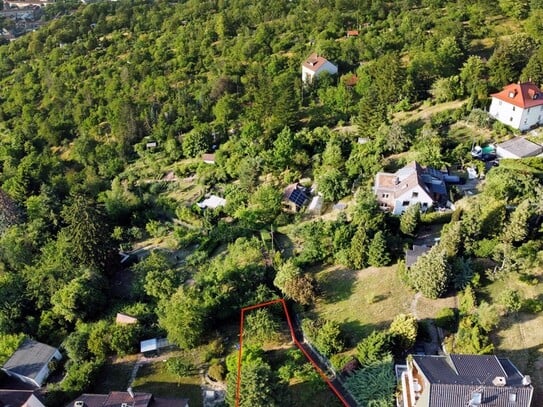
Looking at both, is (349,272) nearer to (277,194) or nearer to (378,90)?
(277,194)

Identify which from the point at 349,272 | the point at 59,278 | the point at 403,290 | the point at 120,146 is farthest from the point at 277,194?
the point at 120,146

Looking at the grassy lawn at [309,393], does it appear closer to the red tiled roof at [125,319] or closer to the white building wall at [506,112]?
the red tiled roof at [125,319]

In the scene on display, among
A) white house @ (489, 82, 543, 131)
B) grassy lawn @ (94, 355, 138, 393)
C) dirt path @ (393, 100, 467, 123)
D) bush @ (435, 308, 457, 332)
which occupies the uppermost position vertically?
white house @ (489, 82, 543, 131)

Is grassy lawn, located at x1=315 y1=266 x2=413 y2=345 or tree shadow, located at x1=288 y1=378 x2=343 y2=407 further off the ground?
grassy lawn, located at x1=315 y1=266 x2=413 y2=345

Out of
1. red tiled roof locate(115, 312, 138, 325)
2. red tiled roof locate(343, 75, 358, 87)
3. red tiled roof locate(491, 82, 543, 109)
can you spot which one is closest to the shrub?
red tiled roof locate(115, 312, 138, 325)

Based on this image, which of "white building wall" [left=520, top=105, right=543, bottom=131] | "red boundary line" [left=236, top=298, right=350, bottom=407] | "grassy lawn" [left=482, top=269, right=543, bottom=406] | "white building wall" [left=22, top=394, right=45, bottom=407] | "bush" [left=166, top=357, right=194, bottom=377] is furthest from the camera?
"white building wall" [left=520, top=105, right=543, bottom=131]

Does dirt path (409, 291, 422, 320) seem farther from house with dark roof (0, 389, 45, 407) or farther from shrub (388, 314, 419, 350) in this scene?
house with dark roof (0, 389, 45, 407)
